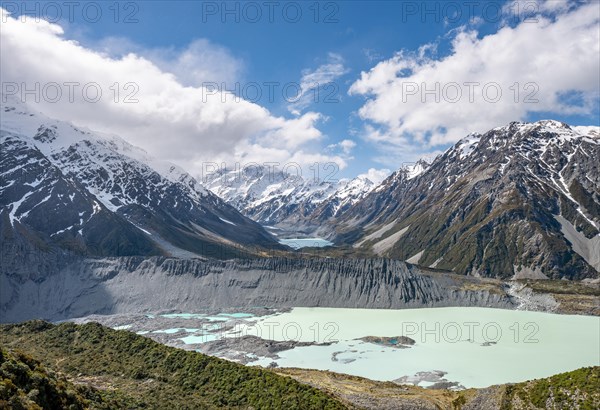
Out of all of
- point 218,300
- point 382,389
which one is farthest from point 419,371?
point 218,300

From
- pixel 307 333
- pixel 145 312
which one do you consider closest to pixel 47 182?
pixel 145 312

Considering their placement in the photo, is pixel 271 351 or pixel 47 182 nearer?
pixel 271 351

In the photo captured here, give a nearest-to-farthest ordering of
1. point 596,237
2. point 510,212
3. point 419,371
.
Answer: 1. point 419,371
2. point 596,237
3. point 510,212

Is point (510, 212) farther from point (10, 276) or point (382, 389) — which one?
point (10, 276)

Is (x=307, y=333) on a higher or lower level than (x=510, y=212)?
lower

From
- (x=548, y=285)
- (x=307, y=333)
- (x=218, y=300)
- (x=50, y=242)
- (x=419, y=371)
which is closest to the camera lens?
(x=419, y=371)

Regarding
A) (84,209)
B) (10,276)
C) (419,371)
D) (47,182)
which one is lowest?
(419,371)
